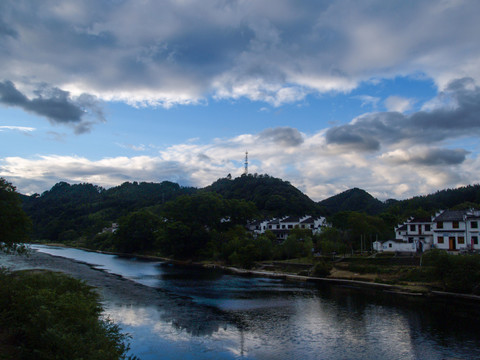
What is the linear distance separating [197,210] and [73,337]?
7963 cm

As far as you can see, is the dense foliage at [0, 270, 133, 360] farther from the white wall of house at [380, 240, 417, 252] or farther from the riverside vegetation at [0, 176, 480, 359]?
the white wall of house at [380, 240, 417, 252]

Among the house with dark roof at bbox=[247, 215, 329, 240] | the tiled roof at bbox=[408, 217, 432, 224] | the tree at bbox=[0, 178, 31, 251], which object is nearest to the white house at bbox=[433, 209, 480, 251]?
the tiled roof at bbox=[408, 217, 432, 224]

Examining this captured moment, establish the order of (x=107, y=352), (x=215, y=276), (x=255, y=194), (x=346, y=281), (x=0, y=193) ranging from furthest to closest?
(x=255, y=194), (x=215, y=276), (x=346, y=281), (x=0, y=193), (x=107, y=352)

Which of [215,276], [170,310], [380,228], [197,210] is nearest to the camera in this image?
[170,310]

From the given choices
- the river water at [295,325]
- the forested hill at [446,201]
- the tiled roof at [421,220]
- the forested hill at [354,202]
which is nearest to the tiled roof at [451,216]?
the tiled roof at [421,220]

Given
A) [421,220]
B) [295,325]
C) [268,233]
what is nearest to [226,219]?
[268,233]

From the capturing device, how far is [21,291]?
61.9ft

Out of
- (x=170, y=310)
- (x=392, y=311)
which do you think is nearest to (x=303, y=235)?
(x=392, y=311)

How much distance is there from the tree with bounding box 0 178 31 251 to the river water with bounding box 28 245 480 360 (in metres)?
9.98

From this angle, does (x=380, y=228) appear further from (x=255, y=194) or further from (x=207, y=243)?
(x=255, y=194)

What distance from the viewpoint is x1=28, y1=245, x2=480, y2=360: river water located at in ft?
73.1

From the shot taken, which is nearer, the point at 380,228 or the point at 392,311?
the point at 392,311

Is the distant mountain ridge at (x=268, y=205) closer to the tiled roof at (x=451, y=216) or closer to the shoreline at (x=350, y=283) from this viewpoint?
the tiled roof at (x=451, y=216)

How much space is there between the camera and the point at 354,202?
145 meters
